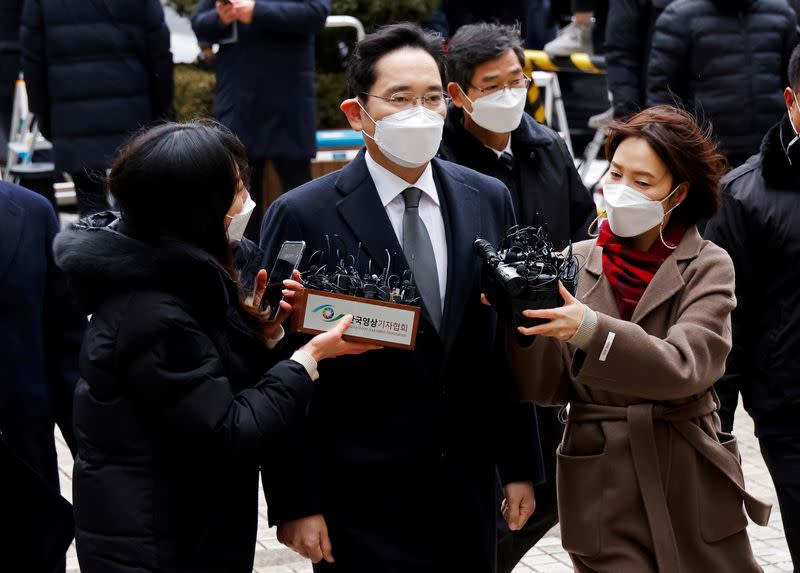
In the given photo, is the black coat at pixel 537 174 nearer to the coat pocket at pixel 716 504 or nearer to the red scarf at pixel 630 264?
the red scarf at pixel 630 264

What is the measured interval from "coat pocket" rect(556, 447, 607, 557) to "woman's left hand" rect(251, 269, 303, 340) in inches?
37.7

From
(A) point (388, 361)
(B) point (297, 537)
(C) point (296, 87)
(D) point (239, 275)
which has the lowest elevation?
(C) point (296, 87)

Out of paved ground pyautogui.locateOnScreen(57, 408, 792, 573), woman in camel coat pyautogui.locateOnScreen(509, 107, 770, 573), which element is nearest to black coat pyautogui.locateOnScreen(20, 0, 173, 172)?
paved ground pyautogui.locateOnScreen(57, 408, 792, 573)

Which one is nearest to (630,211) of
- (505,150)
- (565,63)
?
(505,150)

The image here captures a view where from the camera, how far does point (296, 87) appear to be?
838cm

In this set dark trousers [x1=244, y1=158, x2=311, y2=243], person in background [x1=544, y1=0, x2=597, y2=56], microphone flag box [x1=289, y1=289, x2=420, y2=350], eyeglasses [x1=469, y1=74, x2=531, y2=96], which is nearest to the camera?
microphone flag box [x1=289, y1=289, x2=420, y2=350]

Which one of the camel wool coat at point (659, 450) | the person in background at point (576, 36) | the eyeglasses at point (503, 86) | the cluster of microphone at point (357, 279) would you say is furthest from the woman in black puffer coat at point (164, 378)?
the person in background at point (576, 36)

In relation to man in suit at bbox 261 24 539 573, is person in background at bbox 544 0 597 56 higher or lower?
lower

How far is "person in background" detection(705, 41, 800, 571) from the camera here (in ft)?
15.2

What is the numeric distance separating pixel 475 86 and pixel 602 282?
152cm

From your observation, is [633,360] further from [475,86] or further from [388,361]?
[475,86]

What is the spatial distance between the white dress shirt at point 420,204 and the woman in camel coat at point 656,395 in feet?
1.13

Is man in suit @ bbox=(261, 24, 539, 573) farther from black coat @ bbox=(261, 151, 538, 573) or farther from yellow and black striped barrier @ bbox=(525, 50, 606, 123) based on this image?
yellow and black striped barrier @ bbox=(525, 50, 606, 123)

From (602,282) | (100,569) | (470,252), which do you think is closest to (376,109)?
(470,252)
